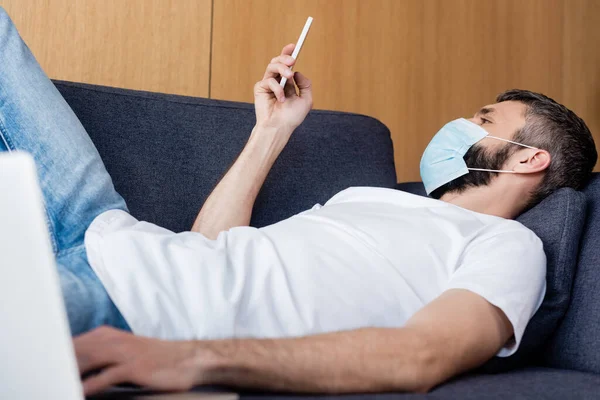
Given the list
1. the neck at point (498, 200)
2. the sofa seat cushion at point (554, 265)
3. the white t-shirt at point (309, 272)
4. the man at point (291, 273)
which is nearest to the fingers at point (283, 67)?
the man at point (291, 273)

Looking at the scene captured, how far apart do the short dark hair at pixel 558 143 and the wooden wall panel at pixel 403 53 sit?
1203 mm

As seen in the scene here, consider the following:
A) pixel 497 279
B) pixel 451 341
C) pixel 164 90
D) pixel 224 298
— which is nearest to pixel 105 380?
pixel 224 298

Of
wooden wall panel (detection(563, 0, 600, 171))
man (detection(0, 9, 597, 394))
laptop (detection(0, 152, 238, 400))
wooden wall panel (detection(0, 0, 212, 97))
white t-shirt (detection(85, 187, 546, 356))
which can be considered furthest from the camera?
wooden wall panel (detection(563, 0, 600, 171))

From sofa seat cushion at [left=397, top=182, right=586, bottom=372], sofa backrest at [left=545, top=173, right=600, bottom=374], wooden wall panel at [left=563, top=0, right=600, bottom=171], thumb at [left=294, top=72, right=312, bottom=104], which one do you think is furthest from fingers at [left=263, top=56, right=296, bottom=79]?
wooden wall panel at [left=563, top=0, right=600, bottom=171]

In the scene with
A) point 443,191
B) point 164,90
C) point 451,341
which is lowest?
point 451,341

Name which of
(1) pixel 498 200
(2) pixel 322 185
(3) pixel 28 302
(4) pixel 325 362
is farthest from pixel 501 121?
(3) pixel 28 302

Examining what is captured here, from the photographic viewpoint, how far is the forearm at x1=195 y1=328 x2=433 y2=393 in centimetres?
79

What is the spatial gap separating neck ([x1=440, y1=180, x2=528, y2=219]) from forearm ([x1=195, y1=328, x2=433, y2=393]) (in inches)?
27.3

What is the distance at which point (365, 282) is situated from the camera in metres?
1.13

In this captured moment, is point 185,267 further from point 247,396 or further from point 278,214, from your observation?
point 278,214

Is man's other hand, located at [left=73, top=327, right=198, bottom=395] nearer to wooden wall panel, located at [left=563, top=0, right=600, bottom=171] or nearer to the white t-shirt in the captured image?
the white t-shirt

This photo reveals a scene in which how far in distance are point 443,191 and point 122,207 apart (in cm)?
78

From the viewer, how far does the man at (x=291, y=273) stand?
0.82 m

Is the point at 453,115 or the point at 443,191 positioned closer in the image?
the point at 443,191
